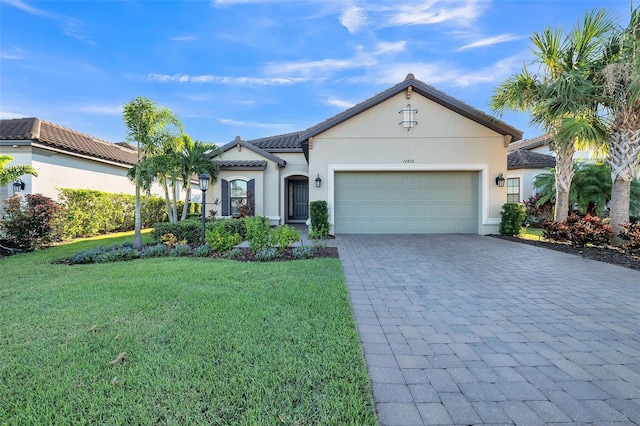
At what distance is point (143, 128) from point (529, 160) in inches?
743

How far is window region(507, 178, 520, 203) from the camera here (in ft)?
52.7

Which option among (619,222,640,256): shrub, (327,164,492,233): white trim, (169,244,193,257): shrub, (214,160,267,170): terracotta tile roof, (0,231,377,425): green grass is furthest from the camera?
(214,160,267,170): terracotta tile roof

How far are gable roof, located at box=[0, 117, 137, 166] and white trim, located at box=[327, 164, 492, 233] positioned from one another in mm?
10936

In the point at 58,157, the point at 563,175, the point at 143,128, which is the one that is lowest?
the point at 563,175

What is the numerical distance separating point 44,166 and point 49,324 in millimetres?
11244

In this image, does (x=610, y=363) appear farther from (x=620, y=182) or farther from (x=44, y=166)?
(x=44, y=166)

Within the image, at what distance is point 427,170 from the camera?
11.2 meters

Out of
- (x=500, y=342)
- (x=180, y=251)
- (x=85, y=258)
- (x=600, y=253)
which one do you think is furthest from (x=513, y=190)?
(x=85, y=258)

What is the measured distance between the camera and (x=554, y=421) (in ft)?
6.51

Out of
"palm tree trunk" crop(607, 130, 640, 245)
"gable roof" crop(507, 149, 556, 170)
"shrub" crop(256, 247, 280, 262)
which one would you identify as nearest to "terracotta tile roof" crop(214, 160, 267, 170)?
"shrub" crop(256, 247, 280, 262)

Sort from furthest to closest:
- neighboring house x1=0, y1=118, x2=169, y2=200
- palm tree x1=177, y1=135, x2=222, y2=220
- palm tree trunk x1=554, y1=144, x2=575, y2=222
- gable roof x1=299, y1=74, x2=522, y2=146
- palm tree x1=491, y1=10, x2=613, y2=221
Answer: palm tree x1=177, y1=135, x2=222, y2=220, neighboring house x1=0, y1=118, x2=169, y2=200, gable roof x1=299, y1=74, x2=522, y2=146, palm tree trunk x1=554, y1=144, x2=575, y2=222, palm tree x1=491, y1=10, x2=613, y2=221

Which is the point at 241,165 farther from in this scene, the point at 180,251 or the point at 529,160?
the point at 529,160

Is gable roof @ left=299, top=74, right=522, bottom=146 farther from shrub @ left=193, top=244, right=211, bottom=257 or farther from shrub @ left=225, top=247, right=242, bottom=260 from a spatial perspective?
shrub @ left=193, top=244, right=211, bottom=257

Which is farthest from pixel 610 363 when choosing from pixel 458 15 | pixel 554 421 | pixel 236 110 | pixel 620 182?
pixel 236 110
